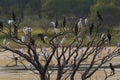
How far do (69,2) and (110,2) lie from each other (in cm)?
975

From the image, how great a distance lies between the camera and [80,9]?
76.9m

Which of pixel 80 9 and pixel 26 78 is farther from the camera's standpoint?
pixel 80 9

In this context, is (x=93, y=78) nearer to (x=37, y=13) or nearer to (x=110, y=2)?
(x=110, y=2)

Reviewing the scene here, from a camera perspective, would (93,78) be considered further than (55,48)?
Yes

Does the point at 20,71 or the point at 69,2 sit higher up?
the point at 69,2

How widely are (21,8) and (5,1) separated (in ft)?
10.3

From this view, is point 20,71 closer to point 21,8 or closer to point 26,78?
point 26,78

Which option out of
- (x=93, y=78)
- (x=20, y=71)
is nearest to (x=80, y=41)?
(x=93, y=78)

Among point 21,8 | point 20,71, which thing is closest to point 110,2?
point 21,8

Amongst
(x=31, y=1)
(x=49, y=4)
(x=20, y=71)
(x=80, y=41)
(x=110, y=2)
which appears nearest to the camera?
(x=80, y=41)

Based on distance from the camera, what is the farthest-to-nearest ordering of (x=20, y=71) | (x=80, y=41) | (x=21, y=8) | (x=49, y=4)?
(x=21, y=8), (x=49, y=4), (x=20, y=71), (x=80, y=41)

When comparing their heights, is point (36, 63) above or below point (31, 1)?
below

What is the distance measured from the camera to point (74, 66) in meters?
8.28

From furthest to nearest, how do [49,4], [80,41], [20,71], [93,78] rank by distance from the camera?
[49,4] < [20,71] < [93,78] < [80,41]
